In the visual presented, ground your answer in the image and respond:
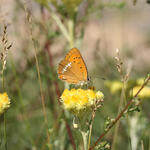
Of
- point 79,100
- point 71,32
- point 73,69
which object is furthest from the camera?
point 71,32

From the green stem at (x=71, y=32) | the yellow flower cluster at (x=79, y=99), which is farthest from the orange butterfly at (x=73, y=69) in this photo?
the green stem at (x=71, y=32)

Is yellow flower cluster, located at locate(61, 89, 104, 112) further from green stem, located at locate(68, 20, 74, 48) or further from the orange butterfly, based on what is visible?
green stem, located at locate(68, 20, 74, 48)

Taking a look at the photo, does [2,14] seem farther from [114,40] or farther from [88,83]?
[114,40]

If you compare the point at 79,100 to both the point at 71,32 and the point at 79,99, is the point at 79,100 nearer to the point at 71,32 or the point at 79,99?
the point at 79,99

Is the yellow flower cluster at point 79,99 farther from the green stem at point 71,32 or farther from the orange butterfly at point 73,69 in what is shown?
the green stem at point 71,32

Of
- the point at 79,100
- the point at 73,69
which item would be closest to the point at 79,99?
the point at 79,100

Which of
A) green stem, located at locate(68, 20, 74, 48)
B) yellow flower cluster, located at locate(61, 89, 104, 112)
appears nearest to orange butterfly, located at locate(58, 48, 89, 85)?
yellow flower cluster, located at locate(61, 89, 104, 112)
